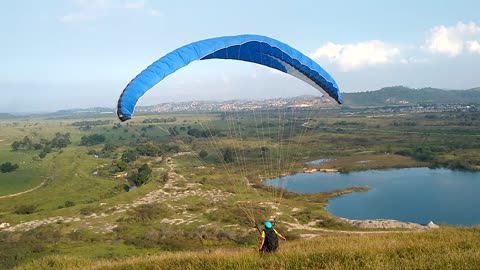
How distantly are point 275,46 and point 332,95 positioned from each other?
2.64 meters

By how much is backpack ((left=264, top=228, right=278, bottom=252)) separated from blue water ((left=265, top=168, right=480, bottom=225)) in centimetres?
3163

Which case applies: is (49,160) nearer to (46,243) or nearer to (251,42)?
(46,243)

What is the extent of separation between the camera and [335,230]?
31.0 metres

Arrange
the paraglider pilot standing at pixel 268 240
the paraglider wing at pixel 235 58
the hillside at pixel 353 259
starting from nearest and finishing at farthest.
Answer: the hillside at pixel 353 259 → the paraglider pilot standing at pixel 268 240 → the paraglider wing at pixel 235 58

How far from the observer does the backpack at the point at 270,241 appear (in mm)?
7621

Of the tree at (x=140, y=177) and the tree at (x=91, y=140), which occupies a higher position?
the tree at (x=91, y=140)

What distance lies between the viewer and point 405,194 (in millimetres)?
45281

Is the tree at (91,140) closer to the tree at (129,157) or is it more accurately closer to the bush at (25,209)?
the tree at (129,157)

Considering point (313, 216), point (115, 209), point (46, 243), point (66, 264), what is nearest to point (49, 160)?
point (115, 209)

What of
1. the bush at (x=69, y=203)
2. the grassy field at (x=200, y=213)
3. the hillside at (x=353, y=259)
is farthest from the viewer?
the bush at (x=69, y=203)

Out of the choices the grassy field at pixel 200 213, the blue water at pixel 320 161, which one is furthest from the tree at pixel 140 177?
the blue water at pixel 320 161

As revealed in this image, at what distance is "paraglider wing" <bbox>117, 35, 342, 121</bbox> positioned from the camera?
27.6 ft

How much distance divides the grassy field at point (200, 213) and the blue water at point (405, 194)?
293 cm

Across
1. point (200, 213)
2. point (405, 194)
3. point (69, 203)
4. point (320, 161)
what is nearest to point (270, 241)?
point (200, 213)
